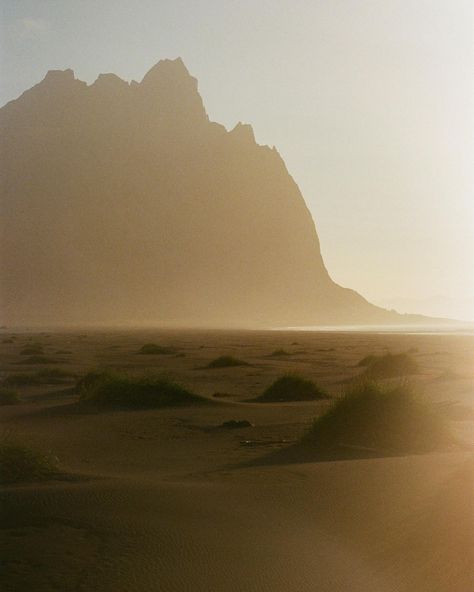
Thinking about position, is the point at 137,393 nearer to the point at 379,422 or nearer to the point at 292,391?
the point at 292,391

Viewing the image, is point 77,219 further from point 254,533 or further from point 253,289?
point 254,533

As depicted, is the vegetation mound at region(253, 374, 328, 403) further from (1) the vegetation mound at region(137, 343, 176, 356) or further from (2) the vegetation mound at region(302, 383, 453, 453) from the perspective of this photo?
(1) the vegetation mound at region(137, 343, 176, 356)

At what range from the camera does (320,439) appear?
10227 mm

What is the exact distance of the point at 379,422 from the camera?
1020 cm

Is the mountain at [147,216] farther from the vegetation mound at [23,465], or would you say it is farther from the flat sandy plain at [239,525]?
the flat sandy plain at [239,525]

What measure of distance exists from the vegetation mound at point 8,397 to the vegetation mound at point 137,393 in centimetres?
148

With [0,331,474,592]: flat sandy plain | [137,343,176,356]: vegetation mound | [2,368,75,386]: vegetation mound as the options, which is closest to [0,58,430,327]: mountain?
[137,343,176,356]: vegetation mound

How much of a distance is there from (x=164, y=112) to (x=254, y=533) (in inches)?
5891

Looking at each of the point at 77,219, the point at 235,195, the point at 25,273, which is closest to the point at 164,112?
the point at 235,195

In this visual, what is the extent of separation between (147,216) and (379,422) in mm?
129022

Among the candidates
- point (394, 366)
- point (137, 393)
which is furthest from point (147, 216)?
point (137, 393)

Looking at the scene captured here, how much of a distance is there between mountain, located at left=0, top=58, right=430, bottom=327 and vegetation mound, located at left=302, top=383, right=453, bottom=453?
11017cm

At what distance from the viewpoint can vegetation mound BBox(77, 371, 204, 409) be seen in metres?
15.9

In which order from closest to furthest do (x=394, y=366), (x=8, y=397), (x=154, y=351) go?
(x=8, y=397)
(x=394, y=366)
(x=154, y=351)
